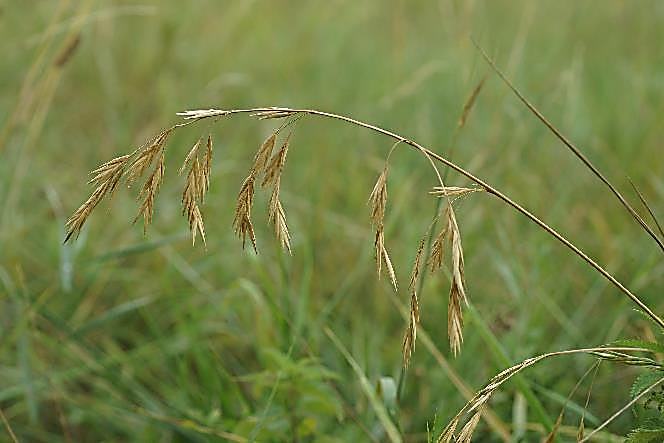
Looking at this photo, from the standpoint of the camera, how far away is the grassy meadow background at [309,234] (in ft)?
4.90

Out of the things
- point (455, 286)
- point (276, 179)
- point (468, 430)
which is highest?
point (276, 179)

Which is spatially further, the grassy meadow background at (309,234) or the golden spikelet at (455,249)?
the grassy meadow background at (309,234)

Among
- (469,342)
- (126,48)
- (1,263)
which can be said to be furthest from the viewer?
(126,48)

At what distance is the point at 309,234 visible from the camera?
2.07 metres

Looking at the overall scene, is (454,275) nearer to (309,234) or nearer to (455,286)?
(455,286)

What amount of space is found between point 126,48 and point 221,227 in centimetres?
145

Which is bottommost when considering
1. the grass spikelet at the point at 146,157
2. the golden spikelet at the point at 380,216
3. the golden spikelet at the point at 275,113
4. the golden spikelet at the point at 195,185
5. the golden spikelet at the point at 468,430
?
the golden spikelet at the point at 468,430

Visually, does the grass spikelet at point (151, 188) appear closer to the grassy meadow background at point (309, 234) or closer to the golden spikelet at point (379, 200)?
the golden spikelet at point (379, 200)

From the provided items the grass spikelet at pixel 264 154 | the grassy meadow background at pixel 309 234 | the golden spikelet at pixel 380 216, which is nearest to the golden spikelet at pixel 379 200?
the golden spikelet at pixel 380 216

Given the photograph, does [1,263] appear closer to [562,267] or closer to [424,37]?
[562,267]

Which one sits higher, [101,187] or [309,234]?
[101,187]

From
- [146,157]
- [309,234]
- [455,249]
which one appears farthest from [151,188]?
[309,234]

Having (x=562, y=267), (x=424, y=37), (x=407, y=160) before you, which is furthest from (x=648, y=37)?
(x=562, y=267)

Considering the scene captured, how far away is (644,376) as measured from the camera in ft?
2.94
